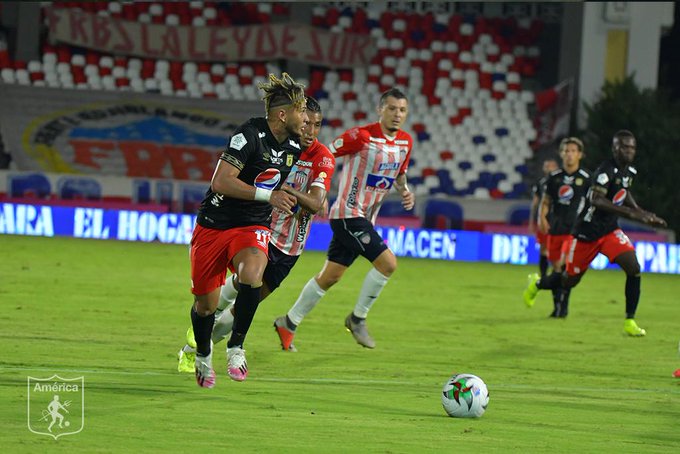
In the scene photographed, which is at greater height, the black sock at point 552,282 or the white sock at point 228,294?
the white sock at point 228,294

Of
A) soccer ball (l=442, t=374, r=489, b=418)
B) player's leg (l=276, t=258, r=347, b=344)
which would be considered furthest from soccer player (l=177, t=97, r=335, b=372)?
soccer ball (l=442, t=374, r=489, b=418)

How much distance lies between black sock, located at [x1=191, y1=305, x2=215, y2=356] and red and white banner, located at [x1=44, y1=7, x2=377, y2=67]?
2336 cm

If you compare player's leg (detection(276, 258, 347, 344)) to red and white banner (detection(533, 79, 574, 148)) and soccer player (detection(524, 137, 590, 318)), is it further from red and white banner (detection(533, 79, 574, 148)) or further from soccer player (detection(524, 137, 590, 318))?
red and white banner (detection(533, 79, 574, 148))

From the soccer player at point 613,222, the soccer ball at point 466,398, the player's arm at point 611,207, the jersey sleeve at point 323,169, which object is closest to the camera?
the soccer ball at point 466,398

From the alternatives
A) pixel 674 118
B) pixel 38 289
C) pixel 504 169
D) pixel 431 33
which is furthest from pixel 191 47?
pixel 38 289

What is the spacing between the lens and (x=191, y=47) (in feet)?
102

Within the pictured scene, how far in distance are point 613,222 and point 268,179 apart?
5.95 meters

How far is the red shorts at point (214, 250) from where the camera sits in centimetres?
778

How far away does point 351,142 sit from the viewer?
1073cm

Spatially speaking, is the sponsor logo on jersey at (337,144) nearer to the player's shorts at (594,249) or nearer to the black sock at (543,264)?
the player's shorts at (594,249)

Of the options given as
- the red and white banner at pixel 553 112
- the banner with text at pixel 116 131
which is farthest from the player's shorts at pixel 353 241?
the red and white banner at pixel 553 112

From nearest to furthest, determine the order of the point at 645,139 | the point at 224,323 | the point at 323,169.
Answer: the point at 323,169 < the point at 224,323 < the point at 645,139

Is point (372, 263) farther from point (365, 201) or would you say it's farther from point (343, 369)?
point (343, 369)

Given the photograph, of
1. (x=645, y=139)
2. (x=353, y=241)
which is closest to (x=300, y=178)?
(x=353, y=241)
